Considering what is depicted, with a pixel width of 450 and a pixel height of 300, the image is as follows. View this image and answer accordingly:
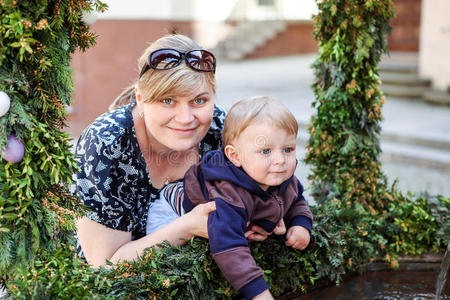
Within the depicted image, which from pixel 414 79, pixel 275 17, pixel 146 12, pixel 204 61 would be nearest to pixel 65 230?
pixel 204 61

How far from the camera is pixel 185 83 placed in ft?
7.55

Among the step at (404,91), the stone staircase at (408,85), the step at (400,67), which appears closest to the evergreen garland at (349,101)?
the stone staircase at (408,85)

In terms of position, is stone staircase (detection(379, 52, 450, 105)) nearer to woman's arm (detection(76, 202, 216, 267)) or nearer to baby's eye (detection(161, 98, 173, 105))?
baby's eye (detection(161, 98, 173, 105))

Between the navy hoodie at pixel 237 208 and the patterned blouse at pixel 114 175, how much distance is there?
285mm

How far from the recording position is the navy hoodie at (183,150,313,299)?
1.97 m

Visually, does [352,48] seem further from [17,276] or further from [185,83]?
[17,276]

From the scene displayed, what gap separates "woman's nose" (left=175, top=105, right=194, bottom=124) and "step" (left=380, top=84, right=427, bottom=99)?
757cm

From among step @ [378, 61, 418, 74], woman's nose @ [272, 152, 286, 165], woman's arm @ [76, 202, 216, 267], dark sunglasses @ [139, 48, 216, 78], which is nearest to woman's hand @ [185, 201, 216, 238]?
woman's arm @ [76, 202, 216, 267]

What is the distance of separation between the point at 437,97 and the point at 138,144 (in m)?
7.18

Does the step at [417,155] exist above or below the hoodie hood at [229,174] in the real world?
below

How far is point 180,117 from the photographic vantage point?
234cm

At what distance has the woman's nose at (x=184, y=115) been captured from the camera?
233 cm

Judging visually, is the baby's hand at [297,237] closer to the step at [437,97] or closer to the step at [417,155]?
the step at [417,155]

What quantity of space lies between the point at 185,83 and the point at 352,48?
113cm
